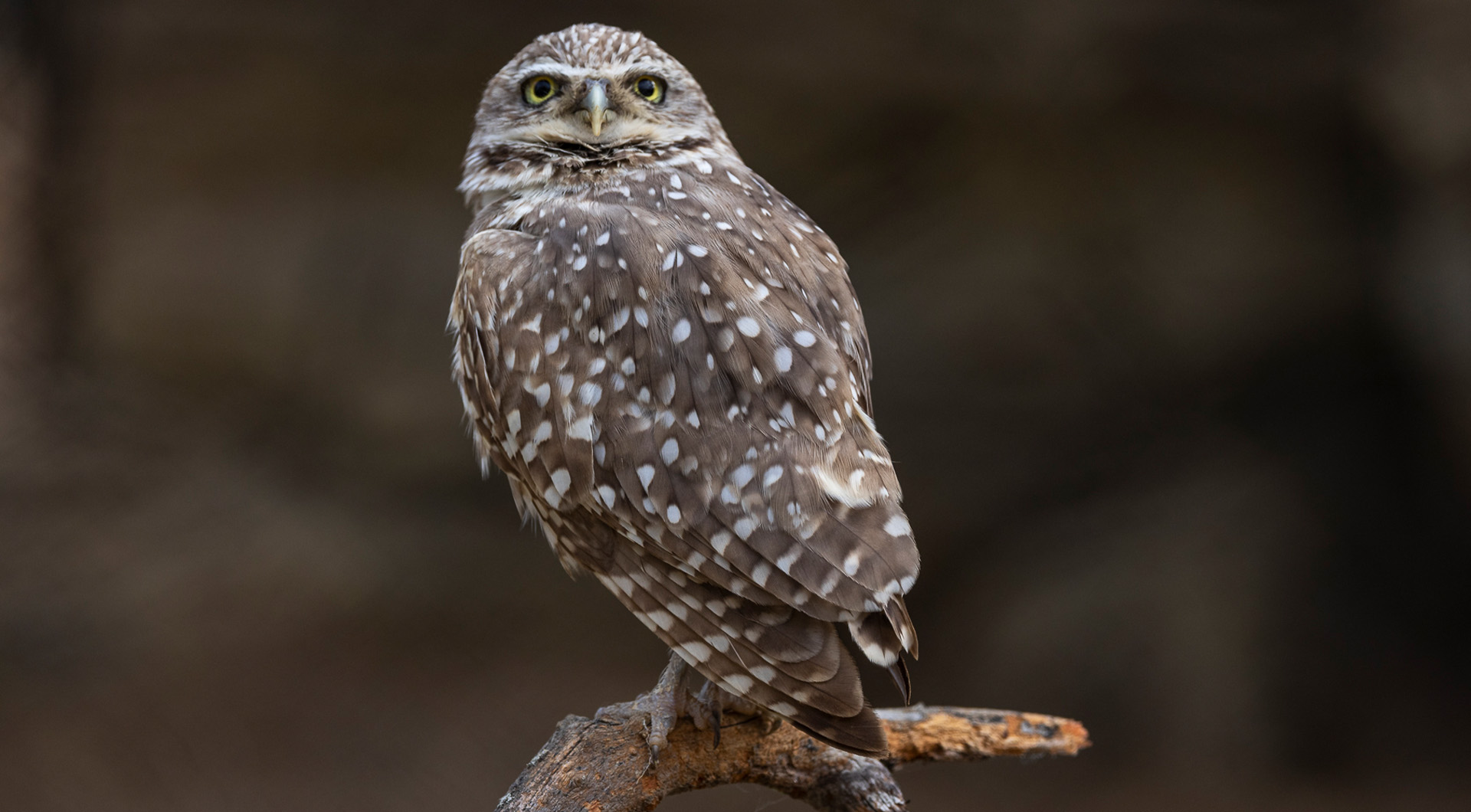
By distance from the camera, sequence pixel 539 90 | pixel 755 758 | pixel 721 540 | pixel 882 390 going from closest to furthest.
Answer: pixel 721 540 → pixel 755 758 → pixel 539 90 → pixel 882 390

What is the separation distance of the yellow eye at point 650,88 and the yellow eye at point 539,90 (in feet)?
0.59

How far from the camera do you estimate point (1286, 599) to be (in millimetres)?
4500

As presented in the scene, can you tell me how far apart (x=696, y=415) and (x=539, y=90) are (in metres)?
0.92

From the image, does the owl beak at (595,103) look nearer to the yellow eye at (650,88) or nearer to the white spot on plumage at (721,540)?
the yellow eye at (650,88)

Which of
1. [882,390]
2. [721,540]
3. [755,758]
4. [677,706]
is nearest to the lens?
[721,540]

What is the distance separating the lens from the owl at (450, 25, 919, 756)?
5.28 ft

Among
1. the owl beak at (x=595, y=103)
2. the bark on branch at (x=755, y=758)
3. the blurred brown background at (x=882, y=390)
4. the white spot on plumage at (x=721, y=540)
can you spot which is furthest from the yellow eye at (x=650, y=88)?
the blurred brown background at (x=882, y=390)

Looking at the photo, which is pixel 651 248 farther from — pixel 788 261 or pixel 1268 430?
pixel 1268 430

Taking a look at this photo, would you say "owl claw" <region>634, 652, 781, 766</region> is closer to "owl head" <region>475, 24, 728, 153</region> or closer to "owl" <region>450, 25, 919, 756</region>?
"owl" <region>450, 25, 919, 756</region>

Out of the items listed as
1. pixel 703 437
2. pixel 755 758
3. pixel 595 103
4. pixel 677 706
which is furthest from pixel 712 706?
pixel 595 103

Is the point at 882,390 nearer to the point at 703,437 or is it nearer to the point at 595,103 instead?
the point at 595,103

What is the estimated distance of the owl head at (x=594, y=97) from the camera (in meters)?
2.13

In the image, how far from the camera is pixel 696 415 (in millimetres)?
1704

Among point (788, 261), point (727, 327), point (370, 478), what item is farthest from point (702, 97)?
point (370, 478)
